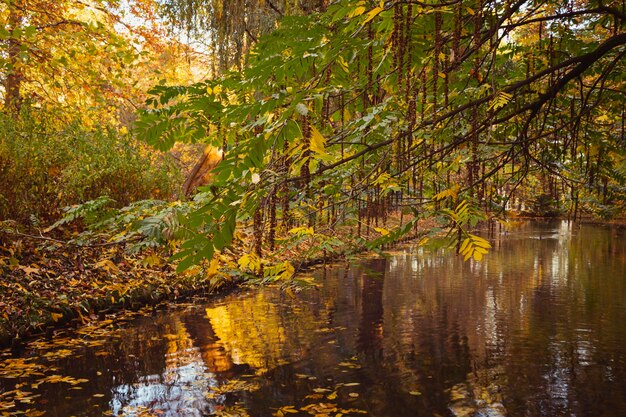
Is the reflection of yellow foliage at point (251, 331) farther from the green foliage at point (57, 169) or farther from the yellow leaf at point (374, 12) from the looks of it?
the yellow leaf at point (374, 12)

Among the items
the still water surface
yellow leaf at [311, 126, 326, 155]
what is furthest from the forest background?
the still water surface

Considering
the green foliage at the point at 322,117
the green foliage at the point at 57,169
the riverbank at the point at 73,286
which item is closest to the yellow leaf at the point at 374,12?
the green foliage at the point at 322,117

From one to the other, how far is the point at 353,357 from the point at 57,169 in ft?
20.4

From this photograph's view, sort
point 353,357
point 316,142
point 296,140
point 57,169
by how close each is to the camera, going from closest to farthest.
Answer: point 316,142 < point 296,140 < point 353,357 < point 57,169

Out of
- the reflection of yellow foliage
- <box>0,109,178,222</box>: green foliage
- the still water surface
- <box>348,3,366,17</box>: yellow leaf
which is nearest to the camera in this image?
<box>348,3,366,17</box>: yellow leaf

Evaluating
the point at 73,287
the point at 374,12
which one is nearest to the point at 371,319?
the point at 73,287

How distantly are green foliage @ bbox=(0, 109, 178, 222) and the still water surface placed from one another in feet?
8.41

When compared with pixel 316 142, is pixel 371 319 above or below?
below

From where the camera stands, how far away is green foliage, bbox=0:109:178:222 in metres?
8.67

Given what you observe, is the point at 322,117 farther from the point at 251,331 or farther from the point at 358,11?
the point at 251,331

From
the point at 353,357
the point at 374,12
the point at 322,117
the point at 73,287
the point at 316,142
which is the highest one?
the point at 374,12

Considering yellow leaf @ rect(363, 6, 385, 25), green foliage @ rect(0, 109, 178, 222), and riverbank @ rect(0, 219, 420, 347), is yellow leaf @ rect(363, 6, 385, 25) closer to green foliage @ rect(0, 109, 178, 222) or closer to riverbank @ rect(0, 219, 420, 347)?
riverbank @ rect(0, 219, 420, 347)

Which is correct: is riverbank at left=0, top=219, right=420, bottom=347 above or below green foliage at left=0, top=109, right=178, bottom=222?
below

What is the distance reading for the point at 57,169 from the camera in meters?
9.48
